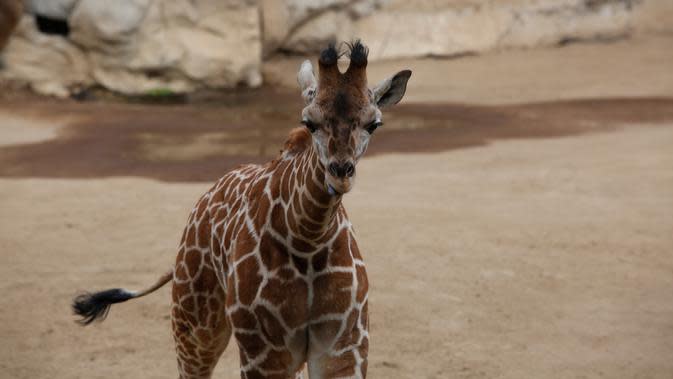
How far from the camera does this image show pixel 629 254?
845 cm

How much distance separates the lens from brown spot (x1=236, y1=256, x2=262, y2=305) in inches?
167

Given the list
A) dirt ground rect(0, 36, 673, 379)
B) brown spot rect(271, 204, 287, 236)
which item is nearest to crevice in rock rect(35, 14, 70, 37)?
dirt ground rect(0, 36, 673, 379)

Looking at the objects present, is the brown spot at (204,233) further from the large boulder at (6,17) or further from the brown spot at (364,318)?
the large boulder at (6,17)

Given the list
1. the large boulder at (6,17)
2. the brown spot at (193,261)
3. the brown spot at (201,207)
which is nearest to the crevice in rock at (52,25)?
the large boulder at (6,17)

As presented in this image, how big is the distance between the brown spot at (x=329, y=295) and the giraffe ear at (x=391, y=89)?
763mm

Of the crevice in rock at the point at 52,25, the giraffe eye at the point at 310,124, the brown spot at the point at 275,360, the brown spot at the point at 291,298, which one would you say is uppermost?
the giraffe eye at the point at 310,124

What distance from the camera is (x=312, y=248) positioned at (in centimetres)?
417

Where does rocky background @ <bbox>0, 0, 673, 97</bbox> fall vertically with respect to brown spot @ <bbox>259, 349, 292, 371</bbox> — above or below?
below

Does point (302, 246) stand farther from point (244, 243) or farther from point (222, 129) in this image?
point (222, 129)

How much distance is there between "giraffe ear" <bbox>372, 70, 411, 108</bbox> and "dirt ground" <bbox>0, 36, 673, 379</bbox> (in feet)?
8.52

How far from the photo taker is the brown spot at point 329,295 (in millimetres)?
4191

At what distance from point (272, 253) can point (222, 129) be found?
10682mm

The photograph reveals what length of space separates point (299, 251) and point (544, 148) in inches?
357

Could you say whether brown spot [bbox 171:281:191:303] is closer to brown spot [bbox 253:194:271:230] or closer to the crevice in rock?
brown spot [bbox 253:194:271:230]
